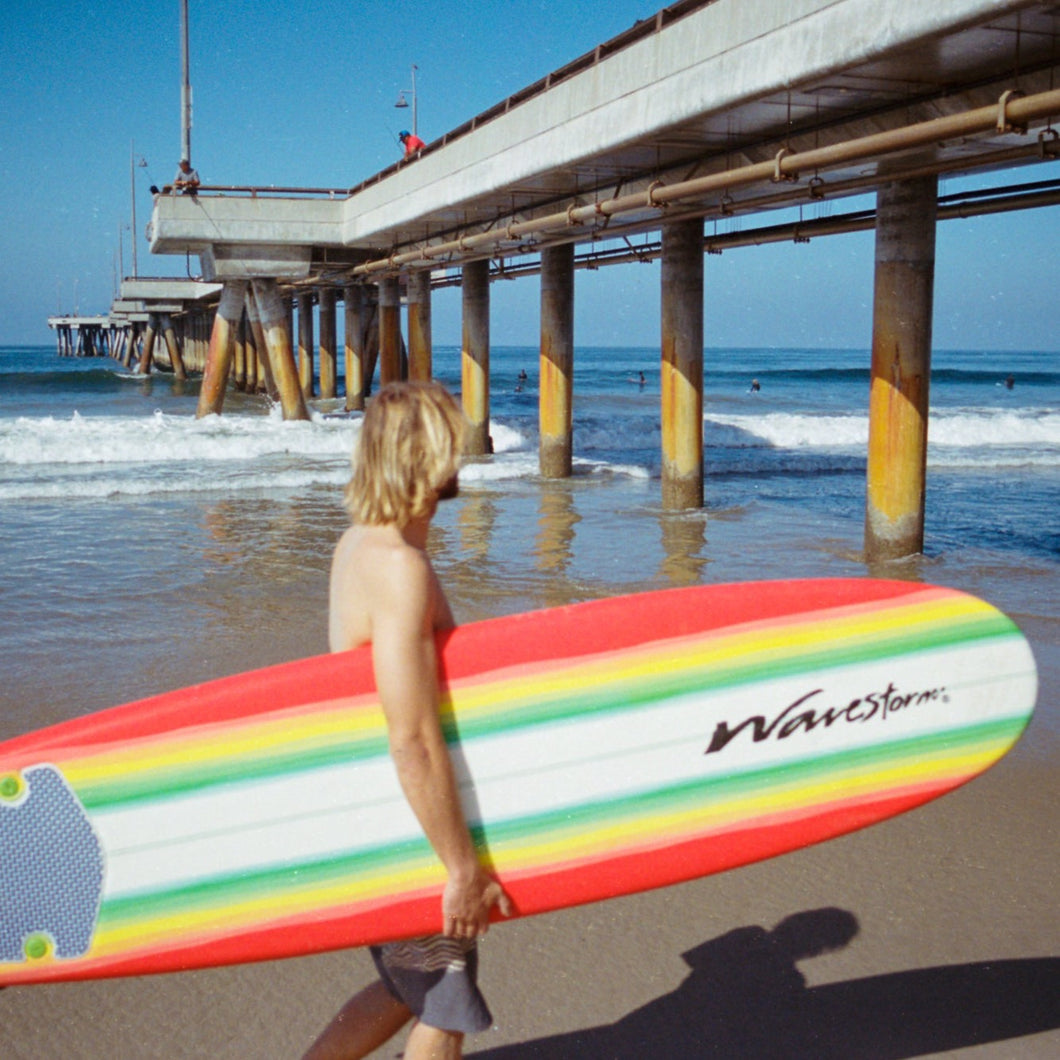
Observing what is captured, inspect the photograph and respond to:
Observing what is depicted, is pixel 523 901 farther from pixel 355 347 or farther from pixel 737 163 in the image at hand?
pixel 355 347

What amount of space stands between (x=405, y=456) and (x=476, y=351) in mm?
15236

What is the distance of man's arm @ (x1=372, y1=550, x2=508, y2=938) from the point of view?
173 centimetres

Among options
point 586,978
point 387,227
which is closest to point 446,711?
point 586,978

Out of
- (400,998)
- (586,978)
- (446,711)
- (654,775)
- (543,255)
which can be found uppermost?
(543,255)

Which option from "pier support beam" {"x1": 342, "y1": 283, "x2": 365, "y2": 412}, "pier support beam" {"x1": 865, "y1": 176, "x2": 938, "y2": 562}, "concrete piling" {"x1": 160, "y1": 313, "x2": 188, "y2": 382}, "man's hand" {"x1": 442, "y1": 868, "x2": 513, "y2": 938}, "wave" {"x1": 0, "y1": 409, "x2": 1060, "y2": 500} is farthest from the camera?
"concrete piling" {"x1": 160, "y1": 313, "x2": 188, "y2": 382}

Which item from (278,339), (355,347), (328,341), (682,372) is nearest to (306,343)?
(328,341)

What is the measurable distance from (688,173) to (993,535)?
4.11 m

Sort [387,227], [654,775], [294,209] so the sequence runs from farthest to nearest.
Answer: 1. [294,209]
2. [387,227]
3. [654,775]

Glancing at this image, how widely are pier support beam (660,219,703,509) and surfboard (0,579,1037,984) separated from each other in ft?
29.9

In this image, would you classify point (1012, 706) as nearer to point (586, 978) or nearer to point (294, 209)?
point (586, 978)

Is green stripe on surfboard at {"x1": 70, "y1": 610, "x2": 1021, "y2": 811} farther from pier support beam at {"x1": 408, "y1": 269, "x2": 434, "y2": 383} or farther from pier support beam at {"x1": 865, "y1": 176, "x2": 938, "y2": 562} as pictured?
pier support beam at {"x1": 408, "y1": 269, "x2": 434, "y2": 383}

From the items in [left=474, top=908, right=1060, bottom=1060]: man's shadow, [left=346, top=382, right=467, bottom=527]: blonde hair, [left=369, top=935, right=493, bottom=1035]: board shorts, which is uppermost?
[left=346, top=382, right=467, bottom=527]: blonde hair

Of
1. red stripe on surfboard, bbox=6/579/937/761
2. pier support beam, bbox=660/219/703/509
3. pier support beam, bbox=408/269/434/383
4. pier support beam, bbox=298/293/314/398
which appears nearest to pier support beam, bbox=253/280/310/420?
pier support beam, bbox=408/269/434/383

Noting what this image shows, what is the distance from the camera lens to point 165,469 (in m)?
14.7
